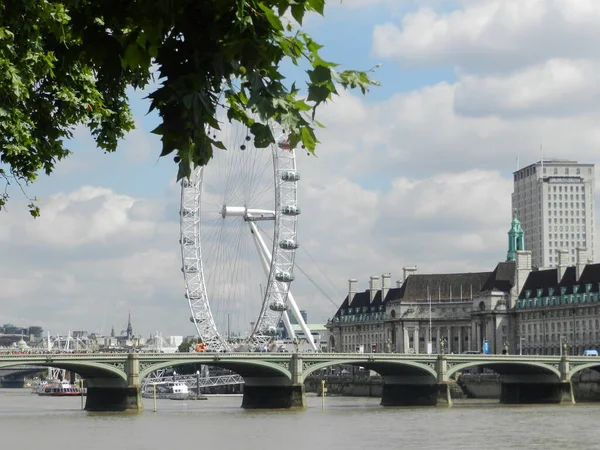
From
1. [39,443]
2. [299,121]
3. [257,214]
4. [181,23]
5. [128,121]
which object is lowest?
[39,443]

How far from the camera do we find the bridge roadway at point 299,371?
83000 millimetres

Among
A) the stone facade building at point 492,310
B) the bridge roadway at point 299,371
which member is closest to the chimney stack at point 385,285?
the stone facade building at point 492,310

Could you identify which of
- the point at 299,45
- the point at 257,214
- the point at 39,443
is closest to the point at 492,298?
the point at 257,214

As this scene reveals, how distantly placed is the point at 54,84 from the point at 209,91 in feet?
32.6

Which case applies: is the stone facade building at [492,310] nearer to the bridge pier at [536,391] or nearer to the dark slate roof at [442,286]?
the dark slate roof at [442,286]

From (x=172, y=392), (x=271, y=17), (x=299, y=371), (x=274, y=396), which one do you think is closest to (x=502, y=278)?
(x=172, y=392)

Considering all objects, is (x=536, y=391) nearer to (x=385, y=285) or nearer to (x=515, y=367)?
(x=515, y=367)

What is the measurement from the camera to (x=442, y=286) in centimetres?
17288

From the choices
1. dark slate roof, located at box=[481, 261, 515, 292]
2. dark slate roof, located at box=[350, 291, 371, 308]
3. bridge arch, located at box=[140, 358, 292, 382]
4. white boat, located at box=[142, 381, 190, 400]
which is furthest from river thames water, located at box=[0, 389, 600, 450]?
dark slate roof, located at box=[350, 291, 371, 308]

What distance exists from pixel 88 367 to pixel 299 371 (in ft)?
49.0

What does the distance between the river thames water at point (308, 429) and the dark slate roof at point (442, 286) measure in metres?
82.6

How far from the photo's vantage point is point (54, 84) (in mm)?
17312

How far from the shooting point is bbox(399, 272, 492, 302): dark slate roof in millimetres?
170250

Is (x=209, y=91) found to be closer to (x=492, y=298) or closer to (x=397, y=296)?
(x=492, y=298)
